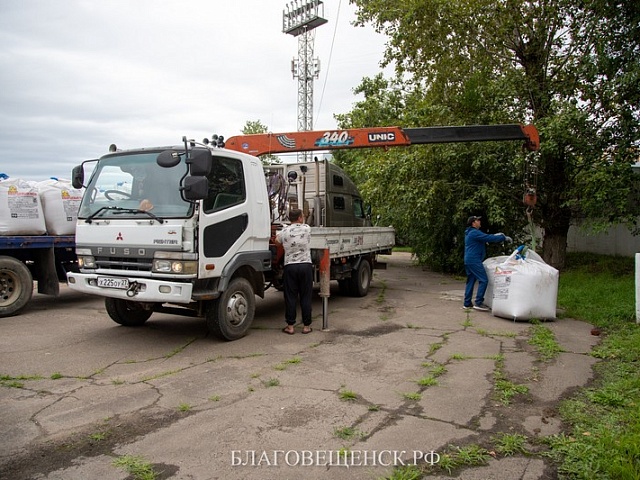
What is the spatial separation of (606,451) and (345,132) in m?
6.84

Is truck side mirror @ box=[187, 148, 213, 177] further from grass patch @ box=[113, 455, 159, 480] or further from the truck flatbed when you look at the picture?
grass patch @ box=[113, 455, 159, 480]

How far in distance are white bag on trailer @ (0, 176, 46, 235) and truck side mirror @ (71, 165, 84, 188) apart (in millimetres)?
1916

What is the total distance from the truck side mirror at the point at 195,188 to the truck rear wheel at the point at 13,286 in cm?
427

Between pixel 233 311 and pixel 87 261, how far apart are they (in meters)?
1.94

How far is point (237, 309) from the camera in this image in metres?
6.53

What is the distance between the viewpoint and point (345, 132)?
29.8ft

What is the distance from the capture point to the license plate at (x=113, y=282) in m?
5.87

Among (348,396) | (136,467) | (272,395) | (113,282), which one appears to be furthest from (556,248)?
(136,467)

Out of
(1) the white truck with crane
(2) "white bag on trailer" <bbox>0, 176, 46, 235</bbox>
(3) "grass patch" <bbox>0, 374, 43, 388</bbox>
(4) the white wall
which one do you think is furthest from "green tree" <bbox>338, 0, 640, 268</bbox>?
(3) "grass patch" <bbox>0, 374, 43, 388</bbox>

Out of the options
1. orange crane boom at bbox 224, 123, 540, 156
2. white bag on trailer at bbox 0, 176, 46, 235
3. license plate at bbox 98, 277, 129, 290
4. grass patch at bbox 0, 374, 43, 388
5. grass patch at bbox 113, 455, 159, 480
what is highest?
orange crane boom at bbox 224, 123, 540, 156

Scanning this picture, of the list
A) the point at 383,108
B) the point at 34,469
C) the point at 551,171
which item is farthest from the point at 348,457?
the point at 383,108

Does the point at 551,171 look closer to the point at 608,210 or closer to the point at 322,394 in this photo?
the point at 608,210

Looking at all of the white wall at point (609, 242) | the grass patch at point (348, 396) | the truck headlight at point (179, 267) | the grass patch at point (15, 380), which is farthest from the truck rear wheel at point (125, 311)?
the white wall at point (609, 242)

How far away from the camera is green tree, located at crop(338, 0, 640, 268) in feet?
33.9
